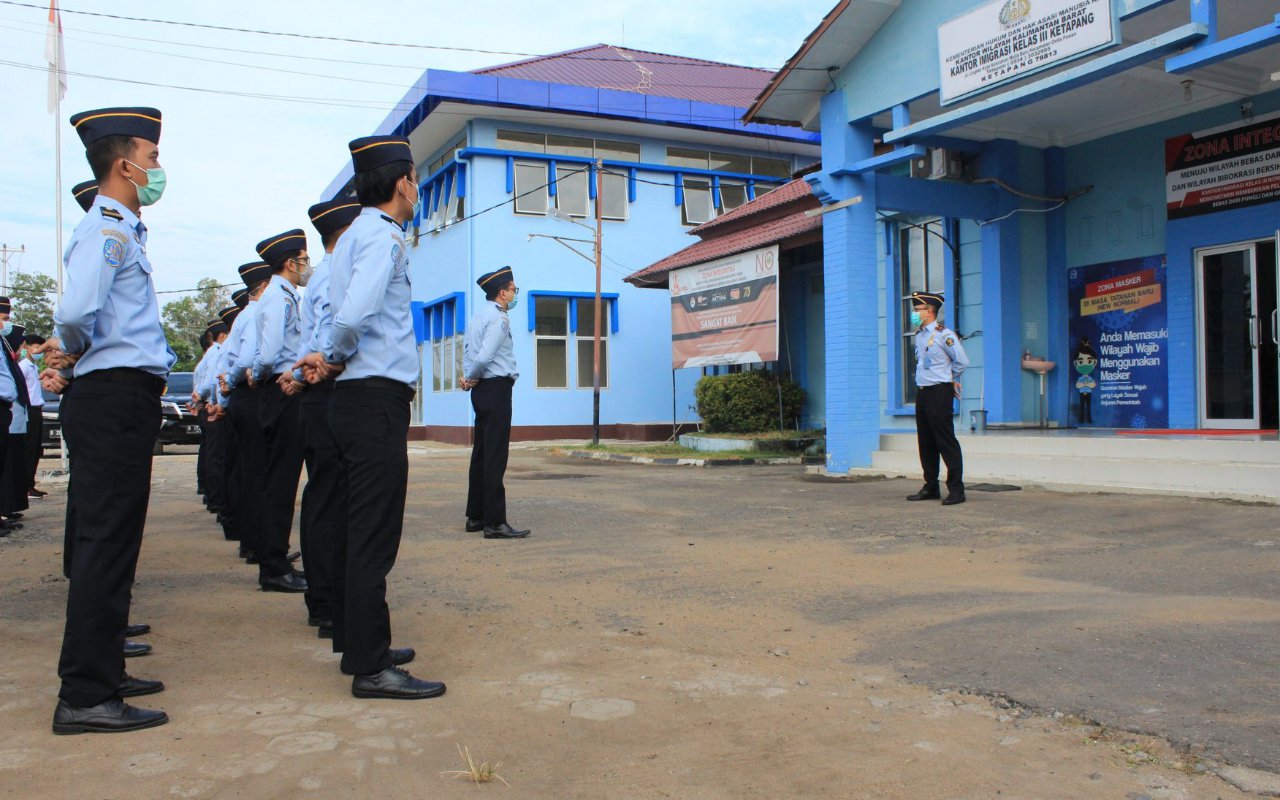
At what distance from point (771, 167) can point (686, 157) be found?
2.81m

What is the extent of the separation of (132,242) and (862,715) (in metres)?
3.13

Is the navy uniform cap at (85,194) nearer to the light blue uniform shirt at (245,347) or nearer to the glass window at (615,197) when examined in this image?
the light blue uniform shirt at (245,347)

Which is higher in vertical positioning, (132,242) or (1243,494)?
(132,242)

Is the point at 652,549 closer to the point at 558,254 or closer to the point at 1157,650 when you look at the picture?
the point at 1157,650

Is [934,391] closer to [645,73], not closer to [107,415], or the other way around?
[107,415]

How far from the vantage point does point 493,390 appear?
7.81m

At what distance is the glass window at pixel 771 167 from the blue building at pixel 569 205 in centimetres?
20

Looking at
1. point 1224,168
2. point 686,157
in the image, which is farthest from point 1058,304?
point 686,157

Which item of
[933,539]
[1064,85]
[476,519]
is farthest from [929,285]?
[476,519]

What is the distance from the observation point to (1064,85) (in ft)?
32.5

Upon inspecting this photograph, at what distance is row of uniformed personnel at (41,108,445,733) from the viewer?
3.40 m

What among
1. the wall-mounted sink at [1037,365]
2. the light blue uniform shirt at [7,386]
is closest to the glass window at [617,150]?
the wall-mounted sink at [1037,365]

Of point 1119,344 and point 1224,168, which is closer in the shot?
point 1224,168

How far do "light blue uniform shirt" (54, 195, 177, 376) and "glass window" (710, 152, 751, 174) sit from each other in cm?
2460
